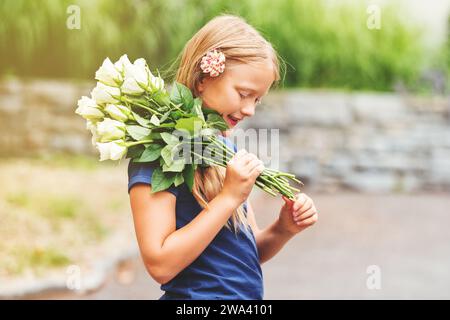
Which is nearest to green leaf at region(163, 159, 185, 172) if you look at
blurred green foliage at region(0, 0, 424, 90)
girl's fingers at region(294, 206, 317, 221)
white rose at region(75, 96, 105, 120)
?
white rose at region(75, 96, 105, 120)

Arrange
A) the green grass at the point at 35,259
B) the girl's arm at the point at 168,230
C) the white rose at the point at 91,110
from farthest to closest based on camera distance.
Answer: the green grass at the point at 35,259
the white rose at the point at 91,110
the girl's arm at the point at 168,230

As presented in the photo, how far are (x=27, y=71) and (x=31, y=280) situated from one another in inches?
164

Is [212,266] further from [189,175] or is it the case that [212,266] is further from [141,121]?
[141,121]

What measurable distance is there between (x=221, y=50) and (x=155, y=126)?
9.5 inches

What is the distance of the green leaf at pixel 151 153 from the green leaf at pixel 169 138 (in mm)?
26

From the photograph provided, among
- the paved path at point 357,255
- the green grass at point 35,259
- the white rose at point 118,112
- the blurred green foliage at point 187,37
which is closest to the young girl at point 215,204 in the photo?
the white rose at point 118,112

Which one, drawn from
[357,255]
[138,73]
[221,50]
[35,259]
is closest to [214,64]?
[221,50]

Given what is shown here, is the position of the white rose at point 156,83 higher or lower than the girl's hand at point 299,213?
higher

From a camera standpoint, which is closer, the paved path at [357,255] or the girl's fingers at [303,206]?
the girl's fingers at [303,206]

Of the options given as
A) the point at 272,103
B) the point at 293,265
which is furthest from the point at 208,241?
the point at 272,103

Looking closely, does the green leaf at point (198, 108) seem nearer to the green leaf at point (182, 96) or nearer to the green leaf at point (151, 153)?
the green leaf at point (182, 96)

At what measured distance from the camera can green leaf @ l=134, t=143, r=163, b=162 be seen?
1.60 meters

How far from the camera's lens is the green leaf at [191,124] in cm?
161
